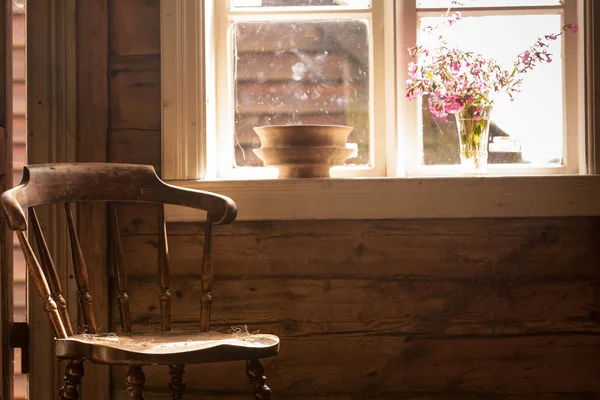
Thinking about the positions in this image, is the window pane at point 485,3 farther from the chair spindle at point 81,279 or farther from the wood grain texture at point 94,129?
the chair spindle at point 81,279

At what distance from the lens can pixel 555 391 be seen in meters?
2.54

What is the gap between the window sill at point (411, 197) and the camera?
8.23 feet

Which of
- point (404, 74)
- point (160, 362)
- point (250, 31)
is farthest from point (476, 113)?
point (160, 362)

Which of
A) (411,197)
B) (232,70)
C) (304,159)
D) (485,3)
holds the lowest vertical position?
(411,197)

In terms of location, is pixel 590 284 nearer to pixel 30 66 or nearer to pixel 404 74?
pixel 404 74

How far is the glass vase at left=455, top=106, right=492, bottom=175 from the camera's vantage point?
263 centimetres

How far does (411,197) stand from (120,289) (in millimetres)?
933

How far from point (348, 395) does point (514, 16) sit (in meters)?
1.38

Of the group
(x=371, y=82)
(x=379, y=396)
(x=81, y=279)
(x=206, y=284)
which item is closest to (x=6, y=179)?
(x=81, y=279)

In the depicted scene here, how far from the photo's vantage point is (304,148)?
254cm

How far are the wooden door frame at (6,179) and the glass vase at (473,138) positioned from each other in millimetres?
1432

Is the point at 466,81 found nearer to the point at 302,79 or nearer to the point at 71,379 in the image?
the point at 302,79

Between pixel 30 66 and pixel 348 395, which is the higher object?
pixel 30 66

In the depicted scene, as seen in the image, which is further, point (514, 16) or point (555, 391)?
point (514, 16)
